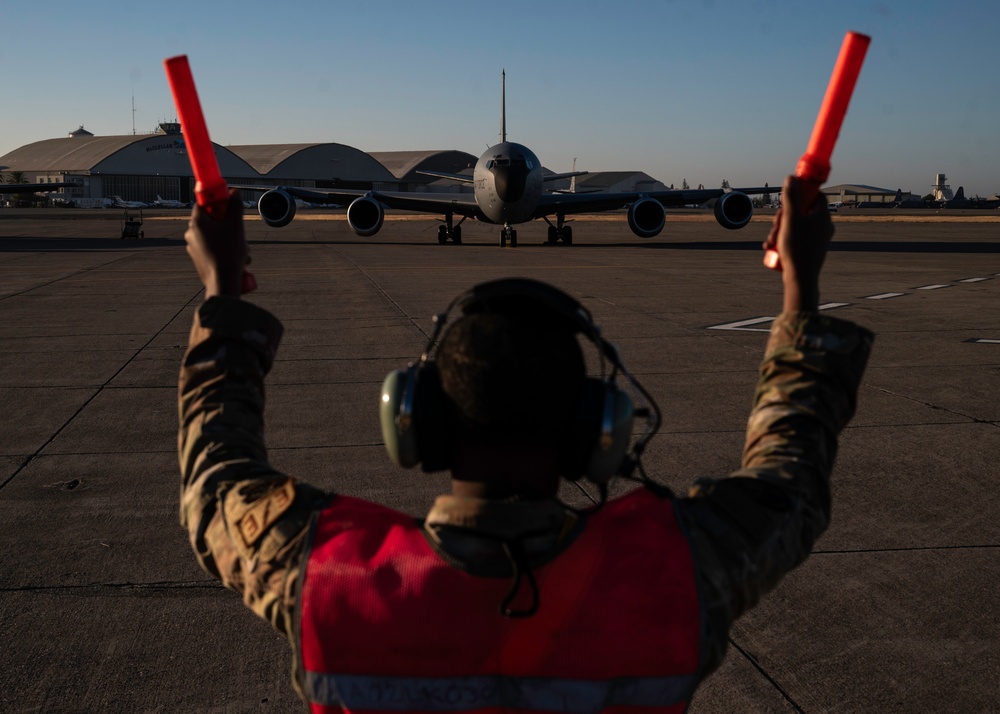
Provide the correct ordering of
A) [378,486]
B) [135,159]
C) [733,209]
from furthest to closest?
[135,159]
[733,209]
[378,486]

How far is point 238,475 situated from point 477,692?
61cm

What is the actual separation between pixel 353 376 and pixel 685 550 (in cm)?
784

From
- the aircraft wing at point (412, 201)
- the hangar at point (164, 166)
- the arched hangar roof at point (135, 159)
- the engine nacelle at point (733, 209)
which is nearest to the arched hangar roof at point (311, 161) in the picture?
the hangar at point (164, 166)

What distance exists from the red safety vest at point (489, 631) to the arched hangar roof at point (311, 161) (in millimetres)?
135136

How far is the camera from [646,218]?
1212 inches

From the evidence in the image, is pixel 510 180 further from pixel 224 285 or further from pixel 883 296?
pixel 224 285

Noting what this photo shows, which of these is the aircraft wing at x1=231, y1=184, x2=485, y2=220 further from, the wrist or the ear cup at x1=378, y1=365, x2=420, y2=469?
the ear cup at x1=378, y1=365, x2=420, y2=469

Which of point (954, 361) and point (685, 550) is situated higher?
point (685, 550)

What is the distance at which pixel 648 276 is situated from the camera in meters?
20.2

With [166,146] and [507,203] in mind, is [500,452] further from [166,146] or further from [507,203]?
[166,146]

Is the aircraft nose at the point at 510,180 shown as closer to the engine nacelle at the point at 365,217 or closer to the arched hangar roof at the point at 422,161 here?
the engine nacelle at the point at 365,217

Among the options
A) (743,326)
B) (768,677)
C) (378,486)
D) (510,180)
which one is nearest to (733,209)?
(510,180)

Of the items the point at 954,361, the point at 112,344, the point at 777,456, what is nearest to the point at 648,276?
the point at 954,361

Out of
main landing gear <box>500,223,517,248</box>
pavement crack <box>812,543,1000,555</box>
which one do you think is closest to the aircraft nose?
main landing gear <box>500,223,517,248</box>
